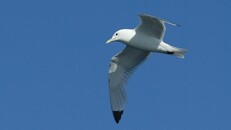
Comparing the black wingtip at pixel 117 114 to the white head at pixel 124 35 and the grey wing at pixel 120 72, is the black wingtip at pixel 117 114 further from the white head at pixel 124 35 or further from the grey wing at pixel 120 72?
the white head at pixel 124 35

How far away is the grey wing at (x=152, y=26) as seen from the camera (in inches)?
571

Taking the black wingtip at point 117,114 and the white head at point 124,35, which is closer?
the white head at point 124,35

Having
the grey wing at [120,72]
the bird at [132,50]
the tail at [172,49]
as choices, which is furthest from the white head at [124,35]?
the grey wing at [120,72]

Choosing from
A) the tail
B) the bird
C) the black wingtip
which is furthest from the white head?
the black wingtip

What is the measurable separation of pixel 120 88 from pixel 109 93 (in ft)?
0.99

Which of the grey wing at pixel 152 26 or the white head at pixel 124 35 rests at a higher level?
the grey wing at pixel 152 26

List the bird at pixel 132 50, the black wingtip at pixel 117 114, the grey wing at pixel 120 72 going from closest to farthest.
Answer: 1. the bird at pixel 132 50
2. the grey wing at pixel 120 72
3. the black wingtip at pixel 117 114

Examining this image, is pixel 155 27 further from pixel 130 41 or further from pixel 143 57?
pixel 143 57

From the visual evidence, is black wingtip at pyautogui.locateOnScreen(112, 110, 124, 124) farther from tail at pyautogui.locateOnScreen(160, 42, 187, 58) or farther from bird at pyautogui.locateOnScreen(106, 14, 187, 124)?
tail at pyautogui.locateOnScreen(160, 42, 187, 58)

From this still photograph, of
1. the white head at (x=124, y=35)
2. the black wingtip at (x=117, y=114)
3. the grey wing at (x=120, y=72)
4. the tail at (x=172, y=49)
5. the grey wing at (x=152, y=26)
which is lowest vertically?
the black wingtip at (x=117, y=114)

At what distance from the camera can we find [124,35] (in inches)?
597

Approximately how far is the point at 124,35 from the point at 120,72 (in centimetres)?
166

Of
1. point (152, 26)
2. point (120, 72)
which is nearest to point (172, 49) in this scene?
point (152, 26)

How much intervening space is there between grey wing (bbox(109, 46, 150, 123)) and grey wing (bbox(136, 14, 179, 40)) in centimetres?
134
